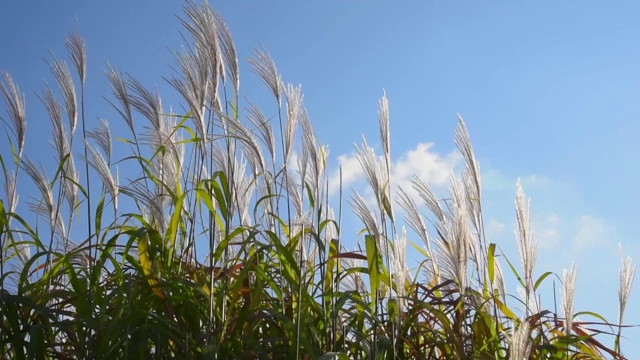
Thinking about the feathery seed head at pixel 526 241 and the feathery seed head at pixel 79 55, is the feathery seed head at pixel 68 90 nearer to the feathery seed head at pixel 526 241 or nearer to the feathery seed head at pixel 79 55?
the feathery seed head at pixel 79 55

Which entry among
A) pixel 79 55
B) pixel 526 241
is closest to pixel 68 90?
pixel 79 55

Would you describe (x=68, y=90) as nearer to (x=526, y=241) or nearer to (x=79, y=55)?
(x=79, y=55)

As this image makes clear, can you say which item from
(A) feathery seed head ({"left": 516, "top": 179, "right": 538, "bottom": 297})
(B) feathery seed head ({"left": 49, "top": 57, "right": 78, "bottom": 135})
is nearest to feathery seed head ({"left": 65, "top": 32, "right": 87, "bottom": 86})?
(B) feathery seed head ({"left": 49, "top": 57, "right": 78, "bottom": 135})

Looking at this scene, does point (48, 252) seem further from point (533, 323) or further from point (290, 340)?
point (533, 323)

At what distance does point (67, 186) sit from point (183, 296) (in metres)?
1.07

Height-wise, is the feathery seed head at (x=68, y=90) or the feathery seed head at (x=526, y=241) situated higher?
the feathery seed head at (x=68, y=90)

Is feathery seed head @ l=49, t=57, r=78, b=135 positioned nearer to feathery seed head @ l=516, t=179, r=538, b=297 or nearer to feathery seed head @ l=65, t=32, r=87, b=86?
feathery seed head @ l=65, t=32, r=87, b=86

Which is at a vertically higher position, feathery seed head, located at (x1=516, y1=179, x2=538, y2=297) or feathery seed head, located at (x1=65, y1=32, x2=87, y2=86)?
feathery seed head, located at (x1=65, y1=32, x2=87, y2=86)

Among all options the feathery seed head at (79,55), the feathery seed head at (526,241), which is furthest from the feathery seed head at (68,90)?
the feathery seed head at (526,241)

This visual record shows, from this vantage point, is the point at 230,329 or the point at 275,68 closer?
the point at 230,329

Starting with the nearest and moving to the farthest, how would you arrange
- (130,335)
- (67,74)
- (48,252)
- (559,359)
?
1. (130,335)
2. (48,252)
3. (559,359)
4. (67,74)

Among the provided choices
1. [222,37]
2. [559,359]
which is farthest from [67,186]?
[559,359]

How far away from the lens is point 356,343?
2.38 metres

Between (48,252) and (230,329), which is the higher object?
(48,252)
